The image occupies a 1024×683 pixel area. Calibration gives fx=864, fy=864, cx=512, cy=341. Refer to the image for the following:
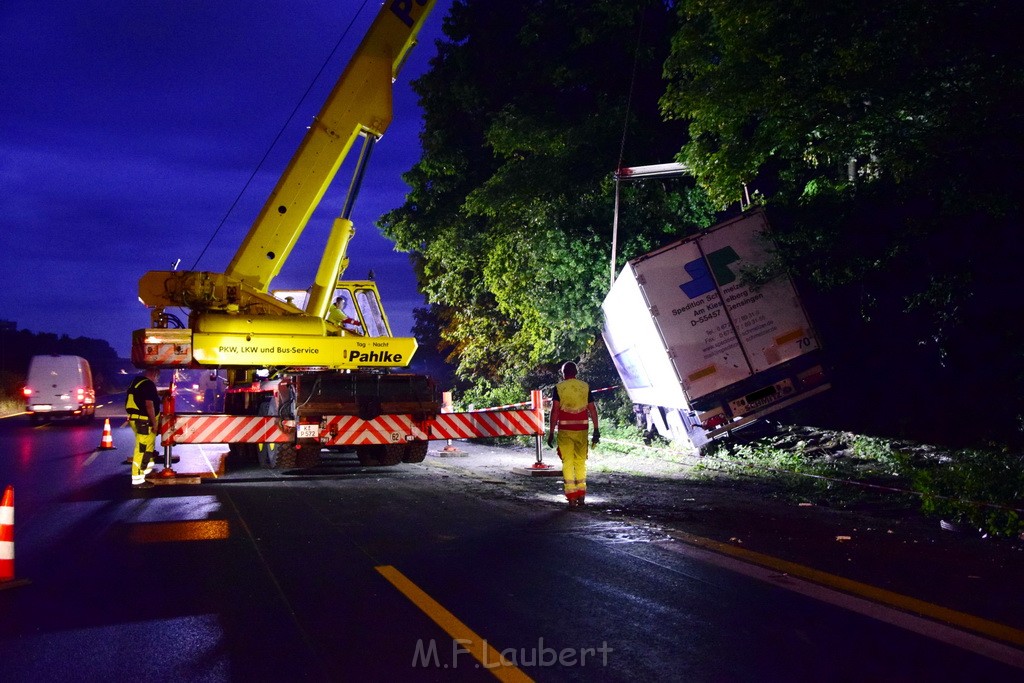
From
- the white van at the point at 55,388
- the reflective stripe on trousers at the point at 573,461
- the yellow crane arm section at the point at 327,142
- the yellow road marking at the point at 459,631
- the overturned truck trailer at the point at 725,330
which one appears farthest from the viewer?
the white van at the point at 55,388

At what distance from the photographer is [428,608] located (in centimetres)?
554

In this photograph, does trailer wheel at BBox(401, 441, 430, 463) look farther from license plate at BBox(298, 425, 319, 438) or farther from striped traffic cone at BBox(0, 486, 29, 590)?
striped traffic cone at BBox(0, 486, 29, 590)

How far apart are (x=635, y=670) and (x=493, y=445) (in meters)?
15.9

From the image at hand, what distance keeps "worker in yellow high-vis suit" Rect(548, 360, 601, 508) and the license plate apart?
4.20m

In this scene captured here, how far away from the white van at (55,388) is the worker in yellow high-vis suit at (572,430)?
88.2 feet

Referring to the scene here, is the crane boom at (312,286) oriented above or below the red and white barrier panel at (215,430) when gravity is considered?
above

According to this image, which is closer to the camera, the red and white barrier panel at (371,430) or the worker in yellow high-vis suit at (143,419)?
the worker in yellow high-vis suit at (143,419)

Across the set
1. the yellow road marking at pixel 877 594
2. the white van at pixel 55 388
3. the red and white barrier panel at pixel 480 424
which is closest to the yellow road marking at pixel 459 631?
the yellow road marking at pixel 877 594

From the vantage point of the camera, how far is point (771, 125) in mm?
12211

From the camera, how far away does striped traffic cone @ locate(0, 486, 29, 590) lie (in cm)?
634

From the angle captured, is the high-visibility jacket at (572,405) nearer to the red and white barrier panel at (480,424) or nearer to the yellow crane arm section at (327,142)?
the red and white barrier panel at (480,424)

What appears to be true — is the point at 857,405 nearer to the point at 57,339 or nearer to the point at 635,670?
the point at 635,670

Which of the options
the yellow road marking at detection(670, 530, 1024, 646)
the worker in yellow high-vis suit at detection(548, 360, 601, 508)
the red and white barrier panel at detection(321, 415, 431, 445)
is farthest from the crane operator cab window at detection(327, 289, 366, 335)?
the yellow road marking at detection(670, 530, 1024, 646)

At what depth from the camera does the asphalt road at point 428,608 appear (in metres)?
4.49
